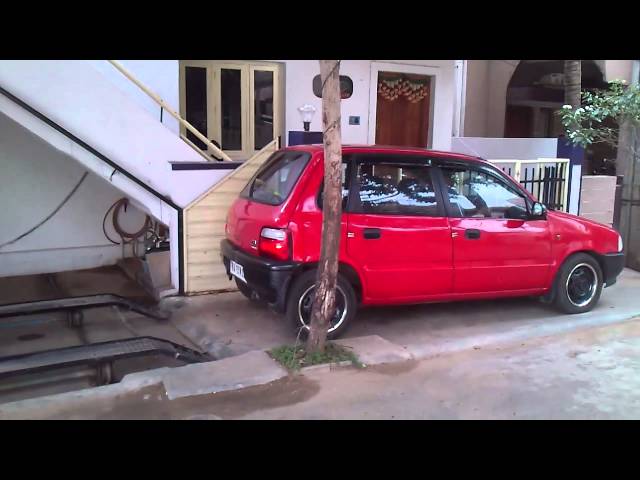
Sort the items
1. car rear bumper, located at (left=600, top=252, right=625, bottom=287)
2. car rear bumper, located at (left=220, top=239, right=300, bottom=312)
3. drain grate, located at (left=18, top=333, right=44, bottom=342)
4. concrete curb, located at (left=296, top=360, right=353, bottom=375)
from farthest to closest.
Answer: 1. car rear bumper, located at (left=600, top=252, right=625, bottom=287)
2. drain grate, located at (left=18, top=333, right=44, bottom=342)
3. car rear bumper, located at (left=220, top=239, right=300, bottom=312)
4. concrete curb, located at (left=296, top=360, right=353, bottom=375)

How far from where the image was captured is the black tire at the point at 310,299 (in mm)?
5145

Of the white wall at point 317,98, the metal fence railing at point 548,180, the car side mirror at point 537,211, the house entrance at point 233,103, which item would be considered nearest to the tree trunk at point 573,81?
the metal fence railing at point 548,180

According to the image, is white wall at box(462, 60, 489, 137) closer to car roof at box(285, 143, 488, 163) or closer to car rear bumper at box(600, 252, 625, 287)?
car rear bumper at box(600, 252, 625, 287)

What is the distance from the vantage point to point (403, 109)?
35.3 ft

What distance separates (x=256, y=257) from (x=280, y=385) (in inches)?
49.9

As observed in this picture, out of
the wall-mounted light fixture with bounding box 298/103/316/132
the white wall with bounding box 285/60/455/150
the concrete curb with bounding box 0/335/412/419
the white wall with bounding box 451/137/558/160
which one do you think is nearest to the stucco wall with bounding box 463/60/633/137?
the white wall with bounding box 451/137/558/160

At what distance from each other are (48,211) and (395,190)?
498 centimetres

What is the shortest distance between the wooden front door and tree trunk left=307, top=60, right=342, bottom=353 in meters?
6.19

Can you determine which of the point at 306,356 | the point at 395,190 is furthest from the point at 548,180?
the point at 306,356

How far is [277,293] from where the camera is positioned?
510 centimetres

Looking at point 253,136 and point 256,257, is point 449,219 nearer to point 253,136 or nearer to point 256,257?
point 256,257

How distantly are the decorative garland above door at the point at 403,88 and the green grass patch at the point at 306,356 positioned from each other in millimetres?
6515

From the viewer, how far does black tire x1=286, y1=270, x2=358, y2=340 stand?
5145 mm

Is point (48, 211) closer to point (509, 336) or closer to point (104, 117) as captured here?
point (104, 117)
